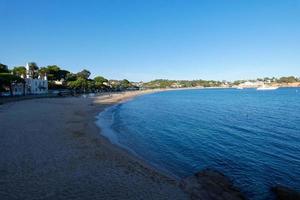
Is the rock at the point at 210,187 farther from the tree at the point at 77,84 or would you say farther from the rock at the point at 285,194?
the tree at the point at 77,84

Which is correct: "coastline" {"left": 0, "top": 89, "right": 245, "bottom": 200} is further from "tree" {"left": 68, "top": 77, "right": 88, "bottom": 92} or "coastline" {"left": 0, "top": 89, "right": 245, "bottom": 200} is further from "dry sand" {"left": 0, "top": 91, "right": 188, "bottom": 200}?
"tree" {"left": 68, "top": 77, "right": 88, "bottom": 92}

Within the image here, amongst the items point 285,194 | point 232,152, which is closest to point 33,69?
point 232,152

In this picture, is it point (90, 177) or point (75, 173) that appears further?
point (75, 173)

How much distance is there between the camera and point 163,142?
2342cm

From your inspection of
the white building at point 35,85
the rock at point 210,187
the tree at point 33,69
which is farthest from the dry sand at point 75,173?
the tree at point 33,69

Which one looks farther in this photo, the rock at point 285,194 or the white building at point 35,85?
the white building at point 35,85

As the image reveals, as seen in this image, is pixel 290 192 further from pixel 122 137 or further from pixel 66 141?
pixel 122 137

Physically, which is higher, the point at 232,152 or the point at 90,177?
the point at 90,177

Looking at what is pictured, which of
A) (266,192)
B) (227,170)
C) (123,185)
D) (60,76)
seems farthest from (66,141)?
(60,76)

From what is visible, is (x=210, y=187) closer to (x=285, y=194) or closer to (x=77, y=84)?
(x=285, y=194)

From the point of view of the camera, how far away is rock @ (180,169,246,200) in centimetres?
1153

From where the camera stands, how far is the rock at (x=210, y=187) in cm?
1153

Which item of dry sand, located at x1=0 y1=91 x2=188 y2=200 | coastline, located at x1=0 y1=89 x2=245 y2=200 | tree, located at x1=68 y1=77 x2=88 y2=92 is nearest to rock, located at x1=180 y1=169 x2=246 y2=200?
coastline, located at x1=0 y1=89 x2=245 y2=200

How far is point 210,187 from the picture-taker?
41.1 ft
